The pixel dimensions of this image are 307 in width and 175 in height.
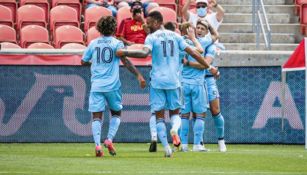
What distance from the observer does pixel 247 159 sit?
1546 centimetres

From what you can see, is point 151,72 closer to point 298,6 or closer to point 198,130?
point 198,130

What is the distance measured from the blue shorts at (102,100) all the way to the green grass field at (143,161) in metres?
0.70

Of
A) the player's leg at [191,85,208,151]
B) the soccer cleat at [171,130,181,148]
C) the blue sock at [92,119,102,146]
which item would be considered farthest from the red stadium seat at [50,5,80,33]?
the soccer cleat at [171,130,181,148]

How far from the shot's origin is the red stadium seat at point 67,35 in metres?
22.4

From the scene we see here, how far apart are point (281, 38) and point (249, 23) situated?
963mm

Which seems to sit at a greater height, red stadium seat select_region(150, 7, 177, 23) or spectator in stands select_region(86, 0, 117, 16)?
spectator in stands select_region(86, 0, 117, 16)

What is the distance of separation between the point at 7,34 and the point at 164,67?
708 cm

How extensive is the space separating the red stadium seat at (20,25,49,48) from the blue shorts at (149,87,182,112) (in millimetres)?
6933

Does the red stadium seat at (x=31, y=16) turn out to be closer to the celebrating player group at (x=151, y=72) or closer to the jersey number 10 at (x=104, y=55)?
the celebrating player group at (x=151, y=72)

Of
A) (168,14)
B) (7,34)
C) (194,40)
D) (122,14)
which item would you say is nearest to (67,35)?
(7,34)

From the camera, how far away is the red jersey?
853 inches

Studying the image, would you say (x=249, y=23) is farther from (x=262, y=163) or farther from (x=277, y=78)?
(x=262, y=163)

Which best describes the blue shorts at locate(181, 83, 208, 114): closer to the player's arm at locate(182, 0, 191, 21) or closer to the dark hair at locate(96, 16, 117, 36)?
the dark hair at locate(96, 16, 117, 36)

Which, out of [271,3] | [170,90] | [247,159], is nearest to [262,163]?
[247,159]
